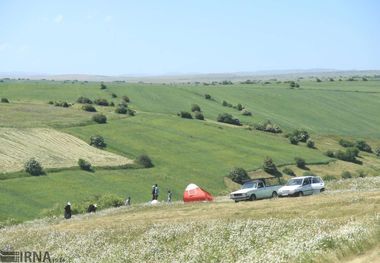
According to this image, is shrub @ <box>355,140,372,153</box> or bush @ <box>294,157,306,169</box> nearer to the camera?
bush @ <box>294,157,306,169</box>

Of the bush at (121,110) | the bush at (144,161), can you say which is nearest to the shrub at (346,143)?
the bush at (121,110)

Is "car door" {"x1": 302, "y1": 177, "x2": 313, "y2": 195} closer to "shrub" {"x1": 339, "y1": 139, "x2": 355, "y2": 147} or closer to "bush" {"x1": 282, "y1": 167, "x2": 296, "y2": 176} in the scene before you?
"bush" {"x1": 282, "y1": 167, "x2": 296, "y2": 176}

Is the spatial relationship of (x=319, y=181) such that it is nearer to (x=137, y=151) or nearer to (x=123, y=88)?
(x=137, y=151)

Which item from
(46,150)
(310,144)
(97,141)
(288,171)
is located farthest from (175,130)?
(46,150)

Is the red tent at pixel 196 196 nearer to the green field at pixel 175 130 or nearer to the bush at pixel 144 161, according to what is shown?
the green field at pixel 175 130

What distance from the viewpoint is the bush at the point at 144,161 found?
286 feet

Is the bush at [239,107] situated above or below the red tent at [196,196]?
below

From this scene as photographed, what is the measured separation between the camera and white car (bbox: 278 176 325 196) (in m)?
44.2

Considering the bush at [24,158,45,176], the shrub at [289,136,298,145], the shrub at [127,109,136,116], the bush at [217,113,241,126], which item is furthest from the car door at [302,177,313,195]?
the bush at [217,113,241,126]

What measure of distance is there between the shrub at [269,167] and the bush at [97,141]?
79.9ft

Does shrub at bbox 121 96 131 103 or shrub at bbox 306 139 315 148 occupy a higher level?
shrub at bbox 121 96 131 103

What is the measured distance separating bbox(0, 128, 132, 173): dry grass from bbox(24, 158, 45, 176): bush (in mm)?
867

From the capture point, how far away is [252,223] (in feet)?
95.6

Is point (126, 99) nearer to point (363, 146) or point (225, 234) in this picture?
point (363, 146)
